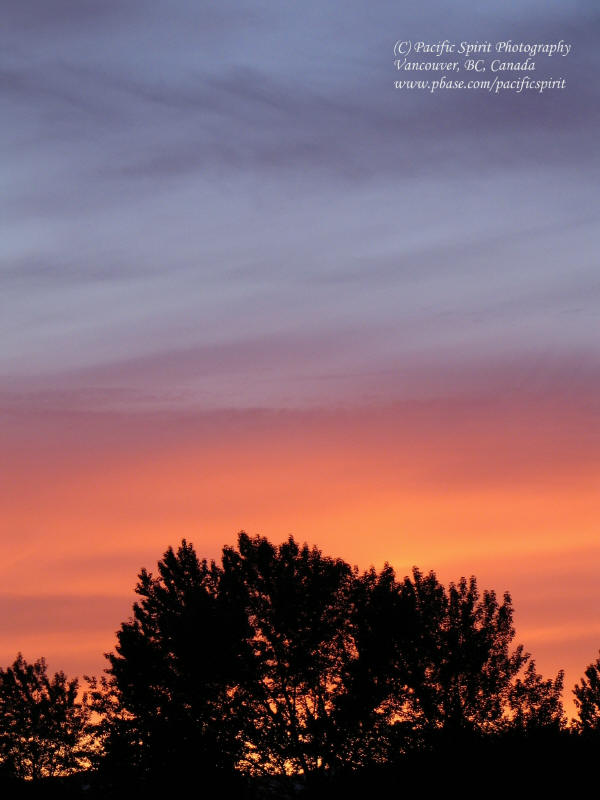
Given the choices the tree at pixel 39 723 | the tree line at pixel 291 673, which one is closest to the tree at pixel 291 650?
the tree line at pixel 291 673

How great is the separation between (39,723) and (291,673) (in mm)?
42092

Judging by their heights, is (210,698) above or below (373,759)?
above

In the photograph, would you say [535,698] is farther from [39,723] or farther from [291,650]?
[39,723]

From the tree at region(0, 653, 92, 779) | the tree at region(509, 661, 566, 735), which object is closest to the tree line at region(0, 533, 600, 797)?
the tree at region(509, 661, 566, 735)

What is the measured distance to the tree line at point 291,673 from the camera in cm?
6456

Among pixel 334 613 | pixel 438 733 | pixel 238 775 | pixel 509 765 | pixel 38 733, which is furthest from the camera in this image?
pixel 38 733

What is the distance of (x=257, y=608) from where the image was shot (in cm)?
7012

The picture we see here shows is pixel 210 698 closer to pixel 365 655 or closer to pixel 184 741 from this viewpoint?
pixel 184 741

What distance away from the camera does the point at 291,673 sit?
67188 millimetres

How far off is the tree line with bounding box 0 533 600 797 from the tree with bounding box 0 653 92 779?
28.3 meters

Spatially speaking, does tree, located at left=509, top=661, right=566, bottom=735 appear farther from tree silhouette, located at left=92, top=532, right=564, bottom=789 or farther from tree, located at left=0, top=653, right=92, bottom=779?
tree, located at left=0, top=653, right=92, bottom=779

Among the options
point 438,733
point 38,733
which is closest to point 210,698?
point 438,733

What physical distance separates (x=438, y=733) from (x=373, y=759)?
5540 mm

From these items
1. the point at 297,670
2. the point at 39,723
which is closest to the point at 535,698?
the point at 297,670
